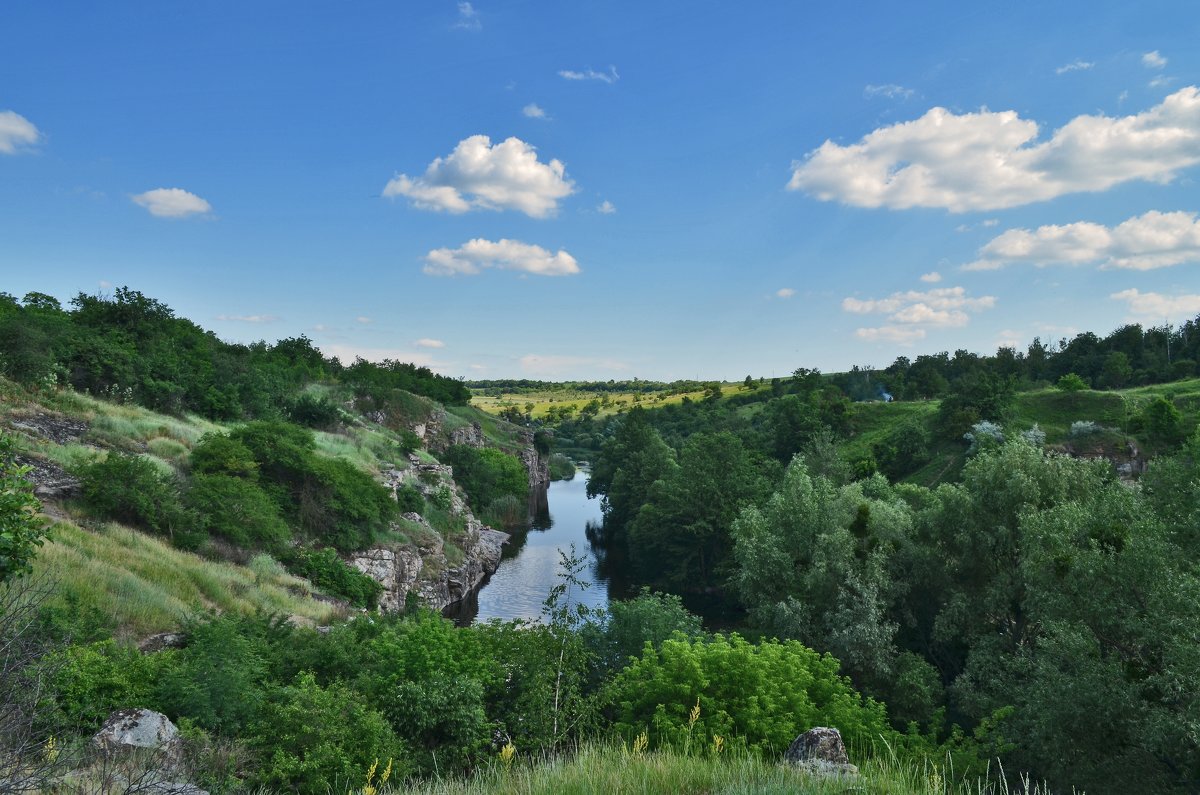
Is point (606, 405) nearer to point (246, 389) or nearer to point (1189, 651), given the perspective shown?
point (246, 389)

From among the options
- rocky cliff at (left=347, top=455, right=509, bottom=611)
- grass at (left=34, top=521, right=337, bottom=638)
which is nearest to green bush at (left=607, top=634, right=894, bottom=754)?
grass at (left=34, top=521, right=337, bottom=638)

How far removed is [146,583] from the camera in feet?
55.4

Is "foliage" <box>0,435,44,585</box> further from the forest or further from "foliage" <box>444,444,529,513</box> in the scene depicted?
"foliage" <box>444,444,529,513</box>

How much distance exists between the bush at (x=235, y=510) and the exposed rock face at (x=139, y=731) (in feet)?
49.8

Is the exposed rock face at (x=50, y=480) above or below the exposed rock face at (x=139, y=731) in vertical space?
above

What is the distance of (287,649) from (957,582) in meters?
22.1

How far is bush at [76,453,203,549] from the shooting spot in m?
20.6

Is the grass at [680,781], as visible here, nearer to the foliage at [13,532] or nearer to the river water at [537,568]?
the foliage at [13,532]

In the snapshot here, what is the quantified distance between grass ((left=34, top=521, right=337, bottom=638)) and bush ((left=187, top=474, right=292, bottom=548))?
2177 mm

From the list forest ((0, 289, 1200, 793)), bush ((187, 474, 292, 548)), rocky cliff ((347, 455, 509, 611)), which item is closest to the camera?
forest ((0, 289, 1200, 793))

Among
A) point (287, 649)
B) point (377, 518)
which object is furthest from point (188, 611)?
point (377, 518)

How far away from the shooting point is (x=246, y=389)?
43.2 metres

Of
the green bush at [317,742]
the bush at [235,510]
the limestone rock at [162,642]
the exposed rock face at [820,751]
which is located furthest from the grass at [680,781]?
the bush at [235,510]

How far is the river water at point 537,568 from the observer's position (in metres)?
37.8
